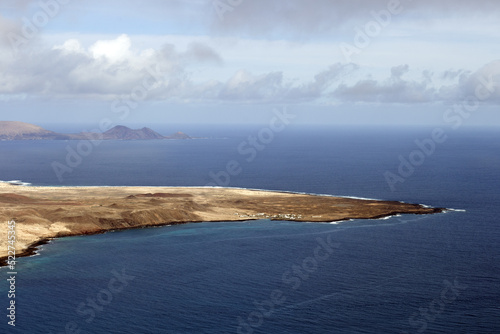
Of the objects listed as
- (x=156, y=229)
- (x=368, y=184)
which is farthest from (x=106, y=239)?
(x=368, y=184)

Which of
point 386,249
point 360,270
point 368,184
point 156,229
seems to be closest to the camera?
point 360,270

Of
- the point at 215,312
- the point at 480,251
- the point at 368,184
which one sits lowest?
the point at 215,312

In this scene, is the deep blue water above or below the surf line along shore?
below

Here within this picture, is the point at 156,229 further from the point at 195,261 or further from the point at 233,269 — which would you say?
the point at 233,269

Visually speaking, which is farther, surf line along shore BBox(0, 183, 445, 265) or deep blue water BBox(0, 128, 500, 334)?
surf line along shore BBox(0, 183, 445, 265)

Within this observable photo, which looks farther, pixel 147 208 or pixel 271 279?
pixel 147 208

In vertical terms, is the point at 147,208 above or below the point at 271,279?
above

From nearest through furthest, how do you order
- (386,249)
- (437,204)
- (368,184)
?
1. (386,249)
2. (437,204)
3. (368,184)

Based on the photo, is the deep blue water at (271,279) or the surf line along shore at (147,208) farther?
the surf line along shore at (147,208)
